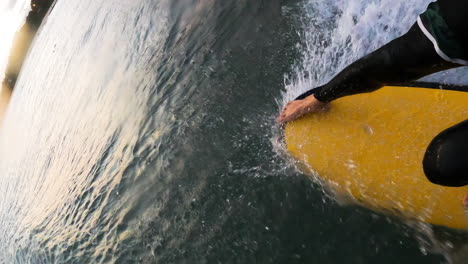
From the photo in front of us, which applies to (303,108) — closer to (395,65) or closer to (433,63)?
(395,65)

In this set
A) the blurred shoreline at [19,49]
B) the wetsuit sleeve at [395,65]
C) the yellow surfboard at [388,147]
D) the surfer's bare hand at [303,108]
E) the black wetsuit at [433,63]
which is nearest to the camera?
the black wetsuit at [433,63]

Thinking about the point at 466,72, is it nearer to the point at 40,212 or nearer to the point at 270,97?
the point at 270,97

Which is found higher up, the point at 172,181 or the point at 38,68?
the point at 38,68

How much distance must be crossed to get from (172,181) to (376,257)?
6.27ft

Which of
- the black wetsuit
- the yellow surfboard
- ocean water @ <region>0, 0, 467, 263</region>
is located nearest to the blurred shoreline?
ocean water @ <region>0, 0, 467, 263</region>

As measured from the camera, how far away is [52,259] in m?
4.47

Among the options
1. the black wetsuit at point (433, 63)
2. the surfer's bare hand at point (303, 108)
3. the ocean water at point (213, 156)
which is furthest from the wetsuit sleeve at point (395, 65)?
the ocean water at point (213, 156)

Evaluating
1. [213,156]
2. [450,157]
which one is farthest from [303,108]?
[213,156]

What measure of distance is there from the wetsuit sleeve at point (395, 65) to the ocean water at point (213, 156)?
975 millimetres

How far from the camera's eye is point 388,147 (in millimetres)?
2035

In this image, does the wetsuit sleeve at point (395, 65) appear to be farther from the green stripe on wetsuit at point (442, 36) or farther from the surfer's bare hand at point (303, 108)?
the surfer's bare hand at point (303, 108)

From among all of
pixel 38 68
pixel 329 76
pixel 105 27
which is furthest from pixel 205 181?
pixel 38 68

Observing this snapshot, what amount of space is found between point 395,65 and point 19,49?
23.0 meters

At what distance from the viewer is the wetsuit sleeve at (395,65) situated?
1.20 metres
